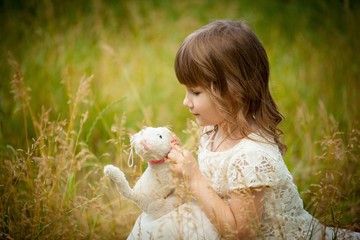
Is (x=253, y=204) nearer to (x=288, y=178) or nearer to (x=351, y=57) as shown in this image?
(x=288, y=178)

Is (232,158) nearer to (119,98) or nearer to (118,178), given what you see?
(118,178)

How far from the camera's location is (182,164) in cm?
169

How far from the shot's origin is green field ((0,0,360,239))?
6.61 ft

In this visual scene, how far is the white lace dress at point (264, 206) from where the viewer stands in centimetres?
167

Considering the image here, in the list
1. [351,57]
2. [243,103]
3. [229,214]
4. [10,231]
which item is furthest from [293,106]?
[10,231]

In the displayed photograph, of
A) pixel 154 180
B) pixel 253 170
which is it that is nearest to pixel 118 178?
pixel 154 180

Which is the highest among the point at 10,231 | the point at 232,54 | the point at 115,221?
the point at 232,54

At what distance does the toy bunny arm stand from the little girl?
5.1 inches

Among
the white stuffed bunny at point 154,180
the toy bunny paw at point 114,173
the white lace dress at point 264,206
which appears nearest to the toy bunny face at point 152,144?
the white stuffed bunny at point 154,180

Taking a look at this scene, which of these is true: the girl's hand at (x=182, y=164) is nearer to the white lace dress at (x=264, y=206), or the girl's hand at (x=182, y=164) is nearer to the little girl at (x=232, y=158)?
the little girl at (x=232, y=158)

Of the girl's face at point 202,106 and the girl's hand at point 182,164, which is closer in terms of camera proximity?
the girl's hand at point 182,164

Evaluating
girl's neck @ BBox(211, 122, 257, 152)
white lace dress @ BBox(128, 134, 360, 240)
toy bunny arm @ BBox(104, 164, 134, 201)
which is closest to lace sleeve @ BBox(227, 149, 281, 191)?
white lace dress @ BBox(128, 134, 360, 240)

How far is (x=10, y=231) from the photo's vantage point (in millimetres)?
1928

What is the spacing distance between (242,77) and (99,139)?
59.8 inches
